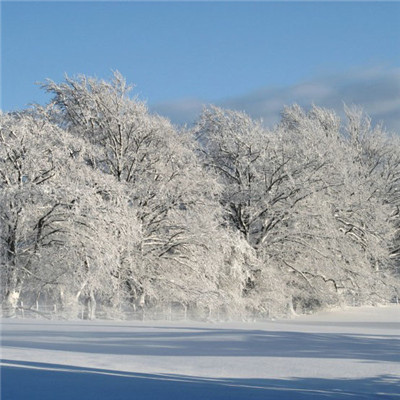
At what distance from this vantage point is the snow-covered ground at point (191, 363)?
772 cm

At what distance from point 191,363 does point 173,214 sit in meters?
12.9

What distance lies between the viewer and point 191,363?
32.6 ft

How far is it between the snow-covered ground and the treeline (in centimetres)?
465

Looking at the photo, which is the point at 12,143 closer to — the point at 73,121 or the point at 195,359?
the point at 73,121

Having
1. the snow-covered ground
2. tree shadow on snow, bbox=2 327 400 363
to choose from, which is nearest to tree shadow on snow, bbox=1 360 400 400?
the snow-covered ground

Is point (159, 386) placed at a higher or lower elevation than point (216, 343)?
lower

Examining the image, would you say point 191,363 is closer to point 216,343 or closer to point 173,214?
point 216,343

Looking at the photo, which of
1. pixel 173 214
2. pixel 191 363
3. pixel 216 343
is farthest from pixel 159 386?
pixel 173 214

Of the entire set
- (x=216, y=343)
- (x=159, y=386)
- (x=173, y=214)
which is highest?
(x=173, y=214)

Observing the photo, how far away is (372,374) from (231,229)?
1530cm

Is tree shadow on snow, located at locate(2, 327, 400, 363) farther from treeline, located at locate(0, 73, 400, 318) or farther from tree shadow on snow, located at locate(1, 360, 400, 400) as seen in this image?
treeline, located at locate(0, 73, 400, 318)

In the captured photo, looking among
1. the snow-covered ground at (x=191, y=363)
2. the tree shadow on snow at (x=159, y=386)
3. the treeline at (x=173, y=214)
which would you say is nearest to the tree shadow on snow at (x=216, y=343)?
the snow-covered ground at (x=191, y=363)

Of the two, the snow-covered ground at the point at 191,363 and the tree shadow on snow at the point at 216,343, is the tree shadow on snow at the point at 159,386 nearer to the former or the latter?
the snow-covered ground at the point at 191,363

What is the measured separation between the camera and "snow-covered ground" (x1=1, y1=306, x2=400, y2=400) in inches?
304
